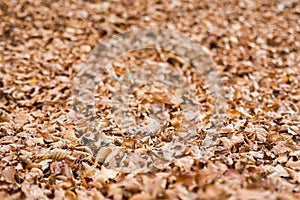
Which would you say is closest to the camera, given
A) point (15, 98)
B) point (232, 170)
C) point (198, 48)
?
point (232, 170)

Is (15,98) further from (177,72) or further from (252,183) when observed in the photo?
(252,183)

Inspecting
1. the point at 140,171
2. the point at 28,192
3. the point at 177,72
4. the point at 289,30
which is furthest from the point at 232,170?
the point at 289,30

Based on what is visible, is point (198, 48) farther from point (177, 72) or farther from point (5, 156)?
point (5, 156)

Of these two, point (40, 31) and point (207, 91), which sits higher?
point (40, 31)

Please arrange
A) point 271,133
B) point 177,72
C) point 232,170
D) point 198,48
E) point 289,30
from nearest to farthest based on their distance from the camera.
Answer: point 232,170 < point 271,133 < point 177,72 < point 198,48 < point 289,30

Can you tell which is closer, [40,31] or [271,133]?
[271,133]

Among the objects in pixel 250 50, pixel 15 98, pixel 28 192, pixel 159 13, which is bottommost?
pixel 28 192

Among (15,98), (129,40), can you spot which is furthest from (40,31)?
(15,98)
